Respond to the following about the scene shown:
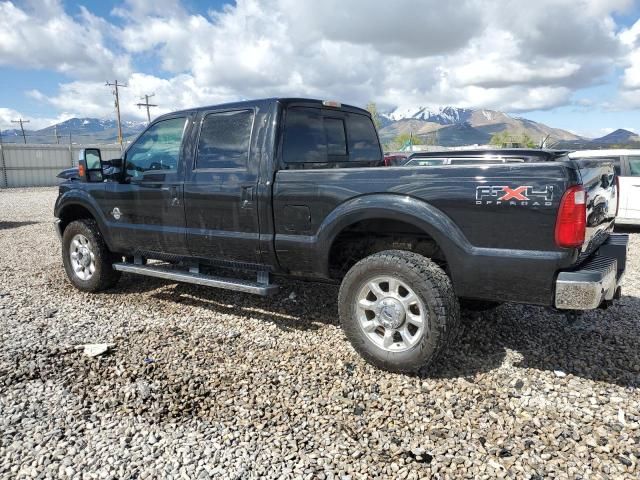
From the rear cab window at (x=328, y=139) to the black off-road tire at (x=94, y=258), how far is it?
2.61 meters

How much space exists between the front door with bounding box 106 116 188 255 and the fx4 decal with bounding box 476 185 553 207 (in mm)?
2731

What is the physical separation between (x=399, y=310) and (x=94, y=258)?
12.0 ft

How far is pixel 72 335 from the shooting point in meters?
4.32

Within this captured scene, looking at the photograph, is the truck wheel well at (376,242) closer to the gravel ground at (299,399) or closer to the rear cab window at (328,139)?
the gravel ground at (299,399)

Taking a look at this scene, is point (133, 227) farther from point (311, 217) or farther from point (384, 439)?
point (384, 439)

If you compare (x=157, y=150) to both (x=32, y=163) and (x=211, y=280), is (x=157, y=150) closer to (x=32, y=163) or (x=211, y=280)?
(x=211, y=280)

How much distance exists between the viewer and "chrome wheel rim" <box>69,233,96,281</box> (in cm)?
552

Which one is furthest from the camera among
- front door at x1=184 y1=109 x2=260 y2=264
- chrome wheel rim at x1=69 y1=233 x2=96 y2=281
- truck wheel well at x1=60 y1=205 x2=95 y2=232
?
truck wheel well at x1=60 y1=205 x2=95 y2=232

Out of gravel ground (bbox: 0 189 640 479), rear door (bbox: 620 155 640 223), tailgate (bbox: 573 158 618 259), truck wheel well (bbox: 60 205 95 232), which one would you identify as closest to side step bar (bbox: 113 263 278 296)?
gravel ground (bbox: 0 189 640 479)

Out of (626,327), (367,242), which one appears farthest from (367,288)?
(626,327)

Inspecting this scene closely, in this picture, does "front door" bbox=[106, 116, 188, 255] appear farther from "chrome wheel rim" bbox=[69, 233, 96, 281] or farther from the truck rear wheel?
the truck rear wheel

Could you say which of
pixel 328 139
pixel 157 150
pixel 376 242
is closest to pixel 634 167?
pixel 328 139

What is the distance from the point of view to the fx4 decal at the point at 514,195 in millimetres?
2912

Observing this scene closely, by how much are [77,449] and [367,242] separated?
2480mm
